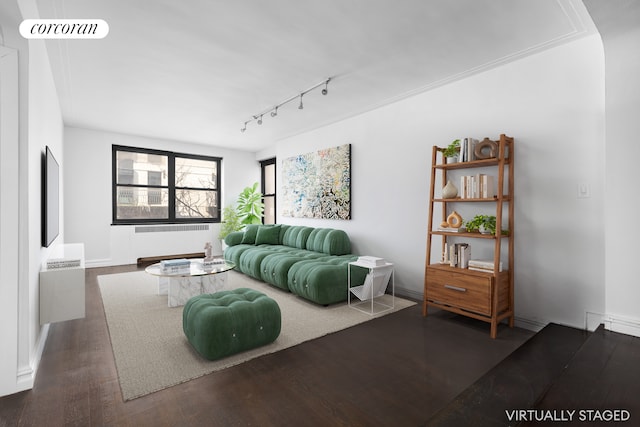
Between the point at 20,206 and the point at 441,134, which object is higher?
the point at 441,134

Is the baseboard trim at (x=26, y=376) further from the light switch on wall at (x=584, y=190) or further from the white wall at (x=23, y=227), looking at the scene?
the light switch on wall at (x=584, y=190)

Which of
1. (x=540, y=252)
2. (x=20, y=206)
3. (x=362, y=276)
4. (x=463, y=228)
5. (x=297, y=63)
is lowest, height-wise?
(x=362, y=276)

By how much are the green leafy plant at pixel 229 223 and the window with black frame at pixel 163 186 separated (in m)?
0.39

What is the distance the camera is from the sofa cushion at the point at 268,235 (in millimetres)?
5762

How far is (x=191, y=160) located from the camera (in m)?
7.29

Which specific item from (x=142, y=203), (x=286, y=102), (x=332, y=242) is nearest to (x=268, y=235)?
(x=332, y=242)

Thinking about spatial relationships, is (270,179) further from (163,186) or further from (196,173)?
(163,186)

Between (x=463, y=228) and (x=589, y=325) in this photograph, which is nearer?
(x=589, y=325)

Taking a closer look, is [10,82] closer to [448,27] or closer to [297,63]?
[297,63]

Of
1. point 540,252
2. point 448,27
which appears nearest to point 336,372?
point 540,252

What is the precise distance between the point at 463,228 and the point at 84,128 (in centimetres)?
660

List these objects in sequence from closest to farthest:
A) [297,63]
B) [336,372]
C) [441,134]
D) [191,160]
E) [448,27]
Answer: [336,372]
[448,27]
[297,63]
[441,134]
[191,160]

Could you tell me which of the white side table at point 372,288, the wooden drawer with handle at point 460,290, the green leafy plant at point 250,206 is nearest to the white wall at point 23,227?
the white side table at point 372,288

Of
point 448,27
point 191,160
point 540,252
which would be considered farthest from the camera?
point 191,160
